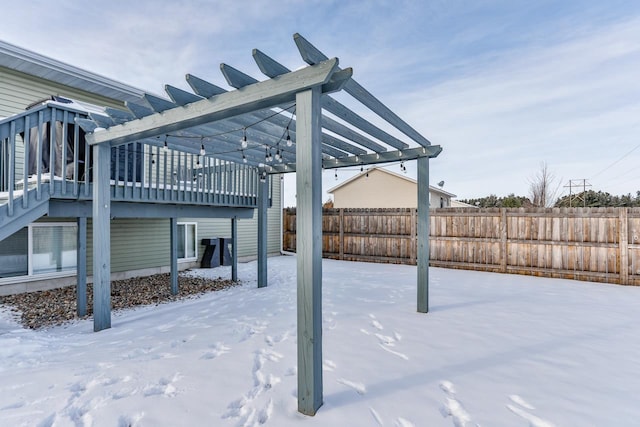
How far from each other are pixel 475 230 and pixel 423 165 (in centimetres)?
426

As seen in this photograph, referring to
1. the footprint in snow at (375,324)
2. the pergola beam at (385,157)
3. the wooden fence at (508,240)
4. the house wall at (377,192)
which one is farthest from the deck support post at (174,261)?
the house wall at (377,192)

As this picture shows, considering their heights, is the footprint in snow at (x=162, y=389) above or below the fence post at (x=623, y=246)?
below

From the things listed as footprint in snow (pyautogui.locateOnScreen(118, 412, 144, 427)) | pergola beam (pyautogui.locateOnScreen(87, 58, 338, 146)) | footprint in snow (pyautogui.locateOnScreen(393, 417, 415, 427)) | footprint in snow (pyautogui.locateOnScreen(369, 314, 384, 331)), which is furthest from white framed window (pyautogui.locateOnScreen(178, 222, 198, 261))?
footprint in snow (pyautogui.locateOnScreen(393, 417, 415, 427))

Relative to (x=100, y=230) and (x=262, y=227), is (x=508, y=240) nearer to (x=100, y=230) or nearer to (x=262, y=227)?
→ (x=262, y=227)

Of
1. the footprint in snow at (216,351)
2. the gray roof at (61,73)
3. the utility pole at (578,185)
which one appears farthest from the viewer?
the utility pole at (578,185)

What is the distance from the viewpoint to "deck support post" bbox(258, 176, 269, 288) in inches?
224

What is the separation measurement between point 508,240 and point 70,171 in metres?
8.38

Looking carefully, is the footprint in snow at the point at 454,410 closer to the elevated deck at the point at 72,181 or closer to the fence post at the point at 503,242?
the elevated deck at the point at 72,181

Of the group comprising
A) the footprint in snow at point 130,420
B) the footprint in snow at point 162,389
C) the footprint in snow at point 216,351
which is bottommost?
the footprint in snow at point 216,351

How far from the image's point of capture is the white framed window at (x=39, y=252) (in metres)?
4.96

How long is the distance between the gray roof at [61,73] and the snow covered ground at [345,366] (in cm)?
384

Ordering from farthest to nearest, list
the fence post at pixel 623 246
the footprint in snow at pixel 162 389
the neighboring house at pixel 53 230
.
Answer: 1. the fence post at pixel 623 246
2. the neighboring house at pixel 53 230
3. the footprint in snow at pixel 162 389

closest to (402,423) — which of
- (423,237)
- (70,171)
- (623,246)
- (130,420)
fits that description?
(130,420)

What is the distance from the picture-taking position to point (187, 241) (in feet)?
25.4
